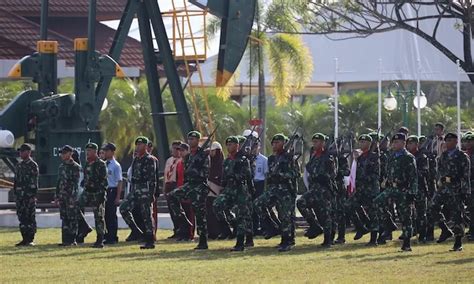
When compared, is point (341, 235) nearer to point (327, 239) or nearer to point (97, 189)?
point (327, 239)

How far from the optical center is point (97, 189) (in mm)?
20891

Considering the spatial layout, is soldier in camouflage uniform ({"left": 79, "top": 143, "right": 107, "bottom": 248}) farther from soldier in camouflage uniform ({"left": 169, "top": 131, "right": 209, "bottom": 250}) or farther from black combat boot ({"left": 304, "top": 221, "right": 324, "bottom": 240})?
black combat boot ({"left": 304, "top": 221, "right": 324, "bottom": 240})

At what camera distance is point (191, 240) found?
22156 millimetres

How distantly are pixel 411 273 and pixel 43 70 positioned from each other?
10740 millimetres

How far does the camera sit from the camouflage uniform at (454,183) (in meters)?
19.4

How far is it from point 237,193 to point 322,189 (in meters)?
1.42

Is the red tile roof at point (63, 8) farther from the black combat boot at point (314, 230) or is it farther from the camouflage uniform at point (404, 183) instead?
the camouflage uniform at point (404, 183)

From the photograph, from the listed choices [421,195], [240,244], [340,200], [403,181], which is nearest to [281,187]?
[240,244]

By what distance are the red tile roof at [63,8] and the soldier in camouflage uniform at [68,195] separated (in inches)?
1078

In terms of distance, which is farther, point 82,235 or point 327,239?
point 82,235

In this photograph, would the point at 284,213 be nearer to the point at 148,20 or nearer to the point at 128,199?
the point at 128,199

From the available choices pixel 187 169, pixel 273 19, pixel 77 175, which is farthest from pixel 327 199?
pixel 273 19

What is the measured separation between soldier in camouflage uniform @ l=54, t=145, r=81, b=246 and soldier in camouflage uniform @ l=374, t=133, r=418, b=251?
5213 mm

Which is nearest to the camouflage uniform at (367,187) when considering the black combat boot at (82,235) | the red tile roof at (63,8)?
the black combat boot at (82,235)
